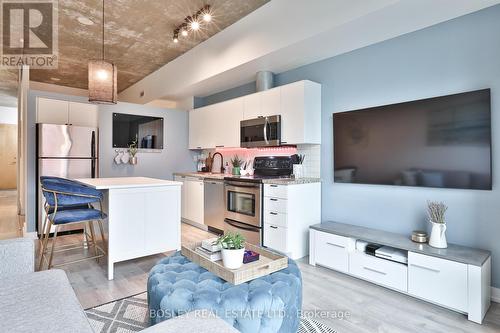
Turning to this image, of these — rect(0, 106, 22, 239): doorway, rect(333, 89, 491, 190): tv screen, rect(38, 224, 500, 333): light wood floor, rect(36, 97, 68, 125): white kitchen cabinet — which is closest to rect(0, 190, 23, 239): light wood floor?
rect(0, 106, 22, 239): doorway

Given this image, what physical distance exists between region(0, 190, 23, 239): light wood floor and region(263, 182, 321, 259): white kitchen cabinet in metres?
3.83

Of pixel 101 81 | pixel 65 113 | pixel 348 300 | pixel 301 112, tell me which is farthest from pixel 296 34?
pixel 65 113

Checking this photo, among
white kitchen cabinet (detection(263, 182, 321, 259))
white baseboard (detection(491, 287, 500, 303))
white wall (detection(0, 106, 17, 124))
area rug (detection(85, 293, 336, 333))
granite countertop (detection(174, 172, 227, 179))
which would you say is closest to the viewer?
area rug (detection(85, 293, 336, 333))

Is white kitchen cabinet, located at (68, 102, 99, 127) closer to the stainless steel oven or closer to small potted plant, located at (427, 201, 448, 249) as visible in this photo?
the stainless steel oven

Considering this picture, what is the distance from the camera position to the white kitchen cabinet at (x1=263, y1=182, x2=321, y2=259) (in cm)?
336

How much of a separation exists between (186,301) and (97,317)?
3.57ft

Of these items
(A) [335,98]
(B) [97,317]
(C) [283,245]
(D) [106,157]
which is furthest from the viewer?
(D) [106,157]

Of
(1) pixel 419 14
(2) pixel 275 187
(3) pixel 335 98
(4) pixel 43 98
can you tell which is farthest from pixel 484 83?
(4) pixel 43 98

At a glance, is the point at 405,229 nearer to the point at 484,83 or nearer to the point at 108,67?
the point at 484,83

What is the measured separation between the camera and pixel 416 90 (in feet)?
9.34

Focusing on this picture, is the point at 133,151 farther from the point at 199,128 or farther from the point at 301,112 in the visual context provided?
the point at 301,112

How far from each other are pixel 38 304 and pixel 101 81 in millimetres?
2419

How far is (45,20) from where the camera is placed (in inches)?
155

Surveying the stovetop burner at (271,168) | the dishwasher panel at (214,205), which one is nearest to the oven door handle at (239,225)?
the dishwasher panel at (214,205)
